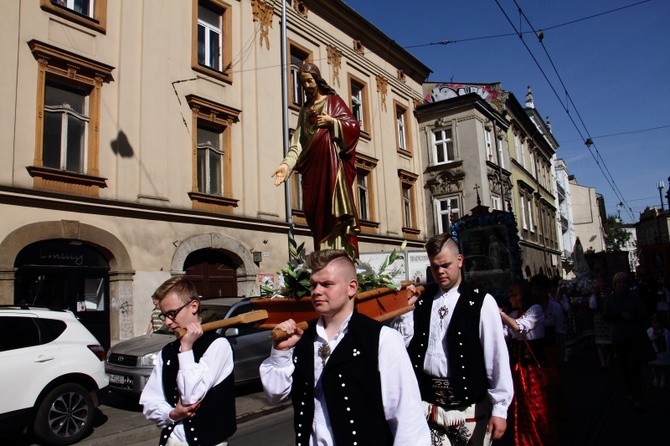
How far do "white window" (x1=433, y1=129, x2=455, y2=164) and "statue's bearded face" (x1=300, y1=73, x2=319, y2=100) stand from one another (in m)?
22.2

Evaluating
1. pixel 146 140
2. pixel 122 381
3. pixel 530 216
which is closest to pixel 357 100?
pixel 146 140

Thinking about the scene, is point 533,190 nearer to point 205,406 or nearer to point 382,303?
point 382,303

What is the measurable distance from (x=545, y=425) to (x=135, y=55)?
1207 cm

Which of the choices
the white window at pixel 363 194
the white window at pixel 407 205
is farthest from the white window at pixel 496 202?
the white window at pixel 363 194

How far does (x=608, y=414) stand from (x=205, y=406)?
6219 mm

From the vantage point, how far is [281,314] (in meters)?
3.63

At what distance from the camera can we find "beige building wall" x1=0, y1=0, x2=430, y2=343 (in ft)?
34.8

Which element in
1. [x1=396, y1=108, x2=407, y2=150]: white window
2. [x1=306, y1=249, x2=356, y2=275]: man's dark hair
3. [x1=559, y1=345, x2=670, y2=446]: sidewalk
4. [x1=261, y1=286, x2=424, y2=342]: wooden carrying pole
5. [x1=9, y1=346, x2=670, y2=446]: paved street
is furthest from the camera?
[x1=396, y1=108, x2=407, y2=150]: white window

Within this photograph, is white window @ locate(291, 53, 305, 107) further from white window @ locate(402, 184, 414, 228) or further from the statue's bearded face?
the statue's bearded face

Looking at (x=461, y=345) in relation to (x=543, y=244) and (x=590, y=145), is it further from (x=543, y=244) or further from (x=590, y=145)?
(x=543, y=244)

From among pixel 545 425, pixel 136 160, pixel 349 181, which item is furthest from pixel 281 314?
pixel 136 160

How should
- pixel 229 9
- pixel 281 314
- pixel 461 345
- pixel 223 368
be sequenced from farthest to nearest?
pixel 229 9 → pixel 281 314 → pixel 461 345 → pixel 223 368

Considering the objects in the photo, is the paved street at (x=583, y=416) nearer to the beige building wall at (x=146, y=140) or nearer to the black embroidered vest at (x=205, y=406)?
the beige building wall at (x=146, y=140)


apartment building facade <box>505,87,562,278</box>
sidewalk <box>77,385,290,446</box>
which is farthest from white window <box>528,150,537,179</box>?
sidewalk <box>77,385,290,446</box>
